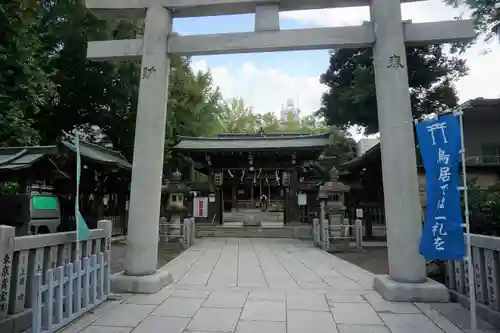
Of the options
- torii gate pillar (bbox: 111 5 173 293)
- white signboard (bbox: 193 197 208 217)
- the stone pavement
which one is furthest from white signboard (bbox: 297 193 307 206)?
torii gate pillar (bbox: 111 5 173 293)

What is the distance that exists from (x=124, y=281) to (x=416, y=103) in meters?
17.4

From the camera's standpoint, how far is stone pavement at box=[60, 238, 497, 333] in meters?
3.91

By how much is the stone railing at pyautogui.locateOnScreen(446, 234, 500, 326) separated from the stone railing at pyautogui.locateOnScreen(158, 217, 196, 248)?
1003 cm

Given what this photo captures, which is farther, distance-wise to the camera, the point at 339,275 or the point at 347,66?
the point at 347,66

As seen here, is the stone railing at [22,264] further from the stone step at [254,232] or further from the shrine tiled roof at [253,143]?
the shrine tiled roof at [253,143]

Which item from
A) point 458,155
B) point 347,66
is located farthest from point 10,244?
point 347,66

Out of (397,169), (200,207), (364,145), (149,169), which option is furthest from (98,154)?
(364,145)

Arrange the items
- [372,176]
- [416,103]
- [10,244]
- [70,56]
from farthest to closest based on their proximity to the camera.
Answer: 1. [416,103]
2. [372,176]
3. [70,56]
4. [10,244]

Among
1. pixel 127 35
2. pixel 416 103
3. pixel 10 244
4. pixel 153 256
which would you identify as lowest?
pixel 153 256

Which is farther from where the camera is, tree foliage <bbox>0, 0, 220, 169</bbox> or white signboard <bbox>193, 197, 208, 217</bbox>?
white signboard <bbox>193, 197, 208, 217</bbox>

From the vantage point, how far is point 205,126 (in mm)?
28781

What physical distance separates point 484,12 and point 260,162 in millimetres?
12295

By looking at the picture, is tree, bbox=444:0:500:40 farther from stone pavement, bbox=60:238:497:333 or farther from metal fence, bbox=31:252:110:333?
metal fence, bbox=31:252:110:333

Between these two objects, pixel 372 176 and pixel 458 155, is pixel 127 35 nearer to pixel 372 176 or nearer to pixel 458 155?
pixel 372 176
